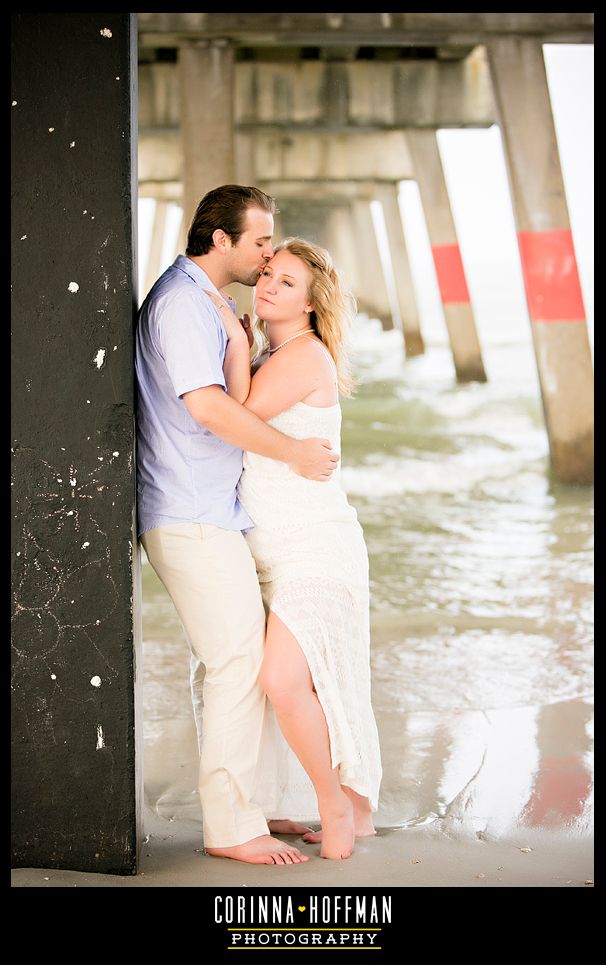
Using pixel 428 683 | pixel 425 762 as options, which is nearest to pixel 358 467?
pixel 428 683

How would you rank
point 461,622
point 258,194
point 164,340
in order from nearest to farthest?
point 164,340 < point 258,194 < point 461,622

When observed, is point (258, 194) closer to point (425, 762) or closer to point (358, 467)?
point (425, 762)

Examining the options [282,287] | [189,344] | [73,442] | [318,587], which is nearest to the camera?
[73,442]

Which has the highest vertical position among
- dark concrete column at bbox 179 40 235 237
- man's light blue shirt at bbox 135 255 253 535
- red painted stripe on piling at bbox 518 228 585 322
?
dark concrete column at bbox 179 40 235 237

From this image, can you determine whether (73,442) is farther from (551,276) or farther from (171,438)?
(551,276)

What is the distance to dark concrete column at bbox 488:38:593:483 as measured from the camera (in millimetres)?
11828

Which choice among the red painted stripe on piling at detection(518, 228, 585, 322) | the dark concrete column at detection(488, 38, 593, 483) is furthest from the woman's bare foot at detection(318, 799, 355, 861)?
the red painted stripe on piling at detection(518, 228, 585, 322)

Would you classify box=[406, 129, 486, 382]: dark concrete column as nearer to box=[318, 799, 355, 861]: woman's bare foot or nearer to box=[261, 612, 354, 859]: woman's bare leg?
box=[261, 612, 354, 859]: woman's bare leg

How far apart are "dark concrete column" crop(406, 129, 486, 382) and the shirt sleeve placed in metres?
18.0

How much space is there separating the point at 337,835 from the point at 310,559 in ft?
2.77

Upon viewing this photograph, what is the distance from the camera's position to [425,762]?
4.29m

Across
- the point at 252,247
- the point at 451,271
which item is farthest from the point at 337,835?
the point at 451,271

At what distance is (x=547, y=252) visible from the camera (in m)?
12.2

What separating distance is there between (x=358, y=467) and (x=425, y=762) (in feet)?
27.7
